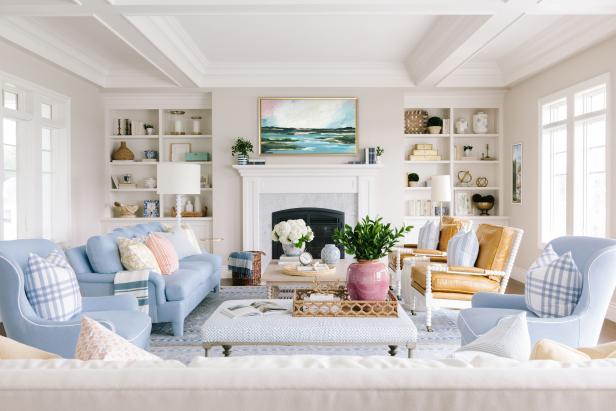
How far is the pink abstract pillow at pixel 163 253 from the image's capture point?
452cm

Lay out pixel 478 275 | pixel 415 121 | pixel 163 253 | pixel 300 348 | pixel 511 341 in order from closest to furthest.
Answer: pixel 511 341 → pixel 300 348 → pixel 478 275 → pixel 163 253 → pixel 415 121

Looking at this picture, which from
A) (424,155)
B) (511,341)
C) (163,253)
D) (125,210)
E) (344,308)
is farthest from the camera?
(424,155)

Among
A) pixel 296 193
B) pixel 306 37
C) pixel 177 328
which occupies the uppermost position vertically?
pixel 306 37

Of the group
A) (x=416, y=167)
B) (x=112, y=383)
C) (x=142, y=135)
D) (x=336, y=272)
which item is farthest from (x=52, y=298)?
(x=416, y=167)

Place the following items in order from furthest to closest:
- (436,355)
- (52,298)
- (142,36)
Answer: (142,36) < (436,355) < (52,298)

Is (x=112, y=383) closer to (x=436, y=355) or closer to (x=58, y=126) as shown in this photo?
(x=436, y=355)

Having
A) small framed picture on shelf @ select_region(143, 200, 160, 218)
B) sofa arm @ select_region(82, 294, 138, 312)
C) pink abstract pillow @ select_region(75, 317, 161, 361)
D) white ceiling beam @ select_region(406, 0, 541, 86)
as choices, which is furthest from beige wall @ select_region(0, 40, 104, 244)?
pink abstract pillow @ select_region(75, 317, 161, 361)

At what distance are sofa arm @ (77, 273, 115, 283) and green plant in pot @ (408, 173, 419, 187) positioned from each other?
4.87 m

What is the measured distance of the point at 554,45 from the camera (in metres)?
5.61

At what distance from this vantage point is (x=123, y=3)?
3.99 m

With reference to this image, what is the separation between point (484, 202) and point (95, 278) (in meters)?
5.59

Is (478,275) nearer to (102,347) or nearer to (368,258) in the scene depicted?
(368,258)

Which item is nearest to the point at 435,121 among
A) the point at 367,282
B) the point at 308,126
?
the point at 308,126

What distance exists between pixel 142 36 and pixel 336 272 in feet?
9.10
